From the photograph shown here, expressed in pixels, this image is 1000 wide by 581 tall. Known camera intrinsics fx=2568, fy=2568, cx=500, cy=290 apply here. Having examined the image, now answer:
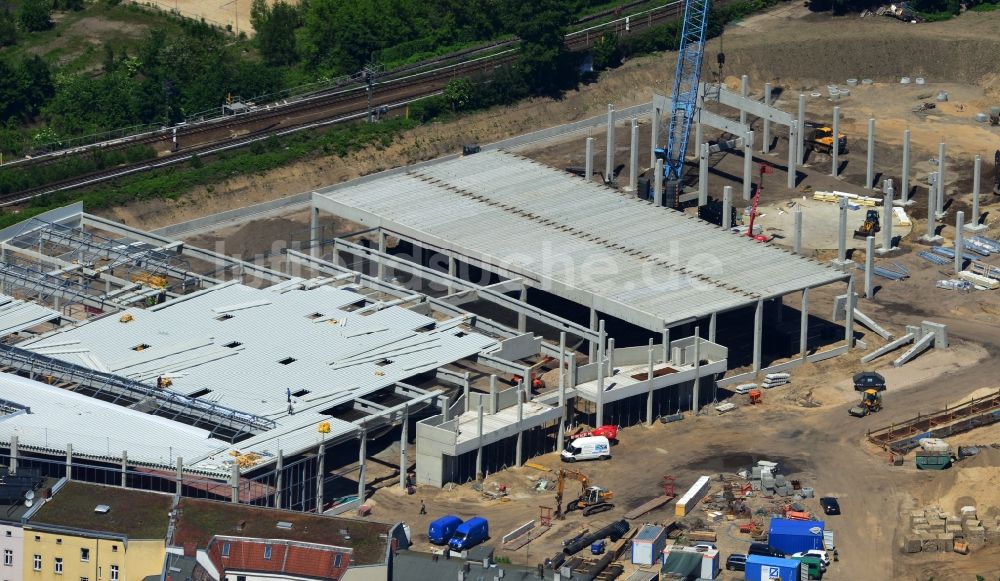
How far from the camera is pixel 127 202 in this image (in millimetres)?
194625

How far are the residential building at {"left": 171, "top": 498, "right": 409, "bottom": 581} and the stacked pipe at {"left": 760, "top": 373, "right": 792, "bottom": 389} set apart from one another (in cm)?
4347

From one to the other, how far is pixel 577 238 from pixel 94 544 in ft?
192

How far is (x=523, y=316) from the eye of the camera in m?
171

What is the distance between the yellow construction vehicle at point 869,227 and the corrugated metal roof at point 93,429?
2570 inches

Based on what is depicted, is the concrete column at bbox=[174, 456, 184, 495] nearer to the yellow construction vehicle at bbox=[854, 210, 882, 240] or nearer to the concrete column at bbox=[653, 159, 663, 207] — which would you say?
the concrete column at bbox=[653, 159, 663, 207]

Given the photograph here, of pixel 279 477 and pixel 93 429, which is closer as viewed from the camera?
pixel 279 477

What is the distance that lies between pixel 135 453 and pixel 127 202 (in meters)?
53.5

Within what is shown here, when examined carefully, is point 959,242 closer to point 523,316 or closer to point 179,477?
point 523,316

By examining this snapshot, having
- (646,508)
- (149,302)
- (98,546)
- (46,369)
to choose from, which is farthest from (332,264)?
(98,546)

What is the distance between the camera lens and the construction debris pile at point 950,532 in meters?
142

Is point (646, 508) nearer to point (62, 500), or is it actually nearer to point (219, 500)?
point (219, 500)

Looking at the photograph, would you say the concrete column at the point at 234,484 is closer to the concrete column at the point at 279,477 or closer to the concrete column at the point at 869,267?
the concrete column at the point at 279,477

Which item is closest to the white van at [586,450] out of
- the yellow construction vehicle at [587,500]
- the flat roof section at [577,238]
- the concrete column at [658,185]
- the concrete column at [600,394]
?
the concrete column at [600,394]

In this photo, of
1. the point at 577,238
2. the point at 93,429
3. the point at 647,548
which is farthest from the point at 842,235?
the point at 93,429
